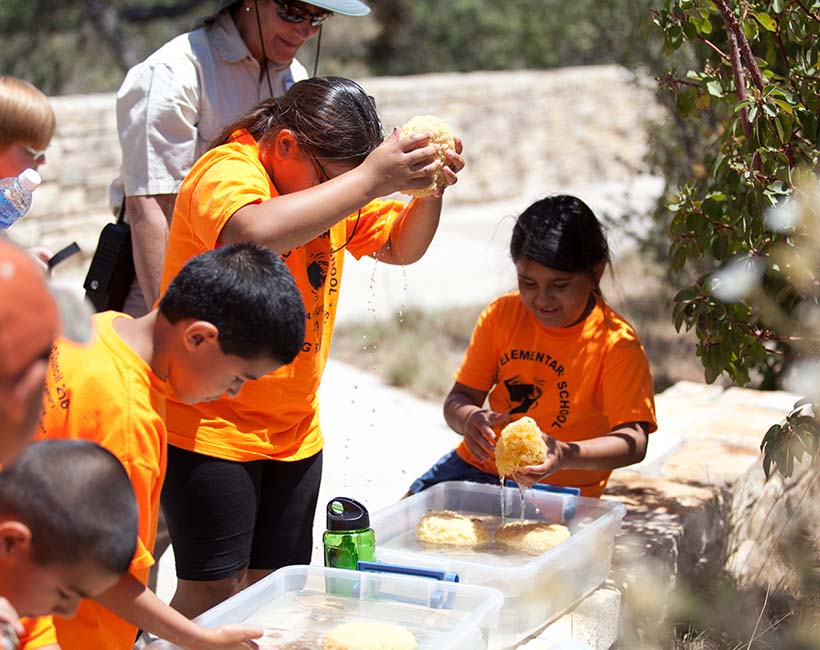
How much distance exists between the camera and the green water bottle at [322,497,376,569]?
2.80m

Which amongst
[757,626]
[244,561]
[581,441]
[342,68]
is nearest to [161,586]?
[244,561]

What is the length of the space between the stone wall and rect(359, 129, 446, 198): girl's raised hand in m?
6.67

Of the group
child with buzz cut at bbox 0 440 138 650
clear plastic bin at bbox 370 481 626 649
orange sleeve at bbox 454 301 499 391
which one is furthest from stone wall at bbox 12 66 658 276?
child with buzz cut at bbox 0 440 138 650

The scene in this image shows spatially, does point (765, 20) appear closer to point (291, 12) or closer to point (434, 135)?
point (434, 135)

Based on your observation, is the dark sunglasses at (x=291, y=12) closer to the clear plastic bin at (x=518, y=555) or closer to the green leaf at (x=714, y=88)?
the green leaf at (x=714, y=88)

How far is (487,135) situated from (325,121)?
11.3 m

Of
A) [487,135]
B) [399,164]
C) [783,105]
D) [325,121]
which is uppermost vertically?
[487,135]

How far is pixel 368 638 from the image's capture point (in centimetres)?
237

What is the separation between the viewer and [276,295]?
219 centimetres

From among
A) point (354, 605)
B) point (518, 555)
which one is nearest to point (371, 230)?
point (518, 555)

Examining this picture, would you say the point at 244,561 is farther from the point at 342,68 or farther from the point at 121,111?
the point at 342,68

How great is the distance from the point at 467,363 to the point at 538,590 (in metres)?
1.06

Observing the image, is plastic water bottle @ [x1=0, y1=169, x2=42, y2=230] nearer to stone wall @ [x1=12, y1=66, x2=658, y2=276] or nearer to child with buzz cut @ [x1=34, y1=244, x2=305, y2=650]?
child with buzz cut @ [x1=34, y1=244, x2=305, y2=650]

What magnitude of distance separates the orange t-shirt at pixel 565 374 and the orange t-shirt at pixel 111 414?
1.62 m
